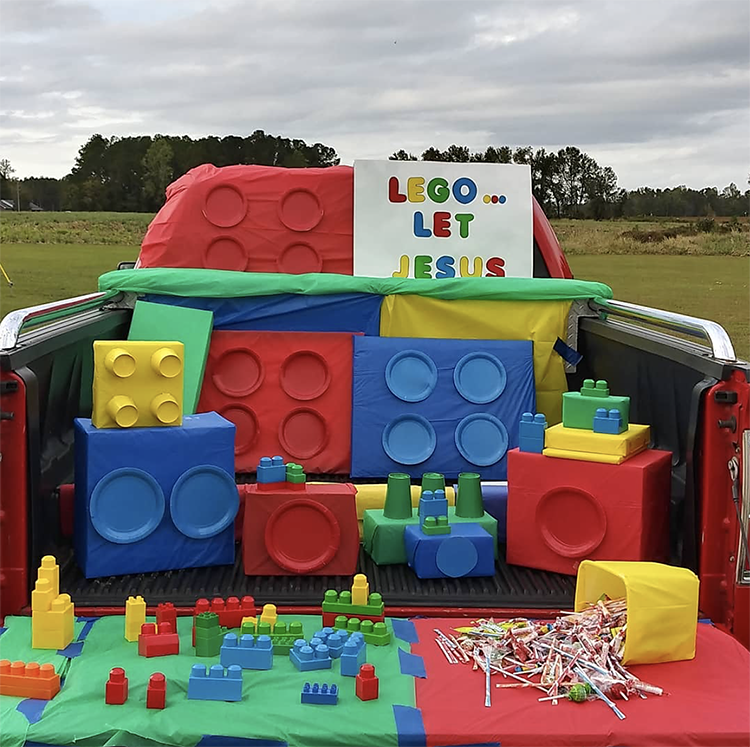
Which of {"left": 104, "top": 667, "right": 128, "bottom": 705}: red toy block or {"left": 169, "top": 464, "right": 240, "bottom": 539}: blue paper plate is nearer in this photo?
{"left": 104, "top": 667, "right": 128, "bottom": 705}: red toy block

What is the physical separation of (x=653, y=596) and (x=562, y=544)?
79cm

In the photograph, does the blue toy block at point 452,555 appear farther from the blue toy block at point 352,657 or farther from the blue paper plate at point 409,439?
the blue paper plate at point 409,439

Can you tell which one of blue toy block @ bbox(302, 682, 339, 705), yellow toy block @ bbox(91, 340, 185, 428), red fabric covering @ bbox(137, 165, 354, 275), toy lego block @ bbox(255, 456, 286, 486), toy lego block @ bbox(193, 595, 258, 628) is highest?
red fabric covering @ bbox(137, 165, 354, 275)

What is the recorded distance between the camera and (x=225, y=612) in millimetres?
2662

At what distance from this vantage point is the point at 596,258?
20281 mm

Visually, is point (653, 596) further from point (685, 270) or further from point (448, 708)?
point (685, 270)

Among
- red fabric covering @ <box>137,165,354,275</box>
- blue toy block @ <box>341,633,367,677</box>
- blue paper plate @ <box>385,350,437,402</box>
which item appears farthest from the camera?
red fabric covering @ <box>137,165,354,275</box>

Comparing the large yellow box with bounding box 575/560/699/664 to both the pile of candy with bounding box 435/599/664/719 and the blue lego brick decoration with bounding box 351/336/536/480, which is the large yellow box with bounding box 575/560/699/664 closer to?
the pile of candy with bounding box 435/599/664/719

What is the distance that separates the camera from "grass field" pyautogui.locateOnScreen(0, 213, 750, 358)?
14.7 metres

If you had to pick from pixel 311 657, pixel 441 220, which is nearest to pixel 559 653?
pixel 311 657

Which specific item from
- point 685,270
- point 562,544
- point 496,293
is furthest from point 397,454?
point 685,270

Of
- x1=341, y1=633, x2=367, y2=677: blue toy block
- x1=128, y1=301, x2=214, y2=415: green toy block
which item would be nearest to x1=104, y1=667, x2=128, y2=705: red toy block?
x1=341, y1=633, x2=367, y2=677: blue toy block

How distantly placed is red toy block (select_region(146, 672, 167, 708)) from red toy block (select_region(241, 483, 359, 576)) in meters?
0.94

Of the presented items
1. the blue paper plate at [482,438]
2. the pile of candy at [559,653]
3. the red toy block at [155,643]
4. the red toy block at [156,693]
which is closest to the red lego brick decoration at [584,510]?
the pile of candy at [559,653]
